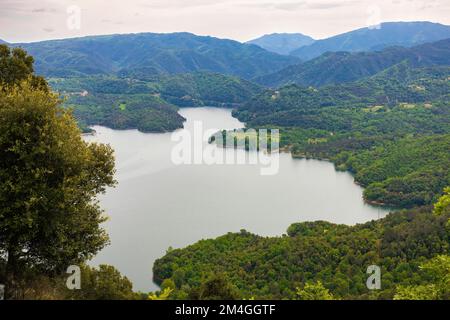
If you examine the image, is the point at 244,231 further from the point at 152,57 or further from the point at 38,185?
the point at 152,57

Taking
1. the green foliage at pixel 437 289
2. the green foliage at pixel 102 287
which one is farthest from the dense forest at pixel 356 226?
the green foliage at pixel 102 287

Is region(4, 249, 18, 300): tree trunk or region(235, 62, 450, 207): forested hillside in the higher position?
region(235, 62, 450, 207): forested hillside

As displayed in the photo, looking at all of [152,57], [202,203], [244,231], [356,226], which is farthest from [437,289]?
[152,57]

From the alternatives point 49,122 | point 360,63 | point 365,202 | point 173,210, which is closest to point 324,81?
point 360,63

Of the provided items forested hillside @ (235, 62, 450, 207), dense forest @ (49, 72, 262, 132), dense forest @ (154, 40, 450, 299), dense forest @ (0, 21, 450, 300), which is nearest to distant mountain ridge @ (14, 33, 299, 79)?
dense forest @ (49, 72, 262, 132)

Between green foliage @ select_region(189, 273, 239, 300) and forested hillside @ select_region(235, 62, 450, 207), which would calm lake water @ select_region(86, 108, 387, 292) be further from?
green foliage @ select_region(189, 273, 239, 300)
